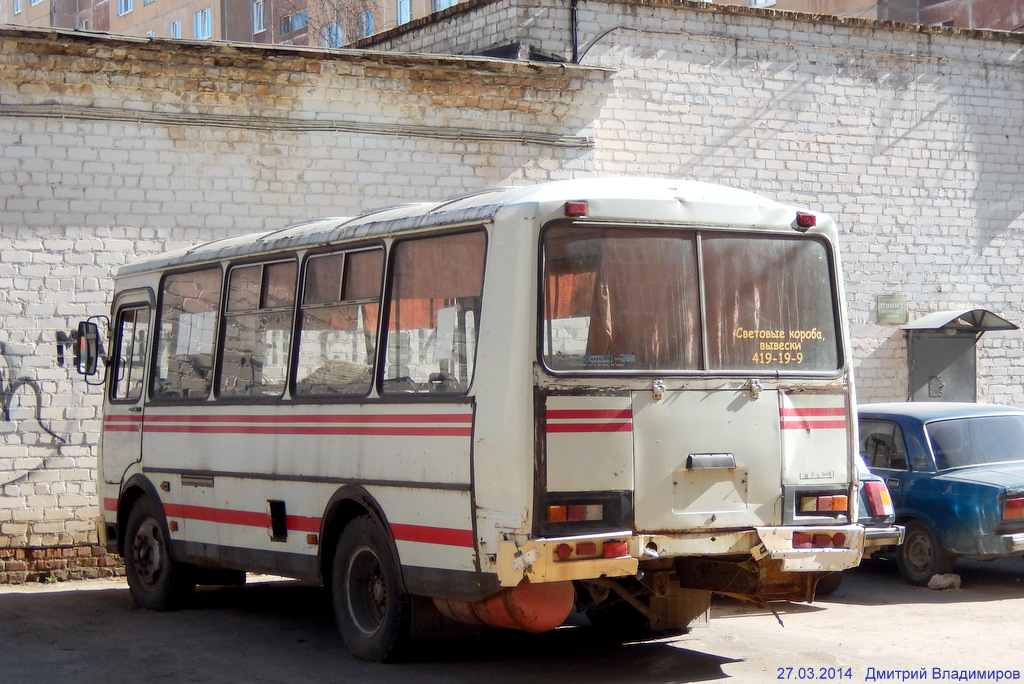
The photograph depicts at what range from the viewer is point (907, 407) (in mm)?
12102

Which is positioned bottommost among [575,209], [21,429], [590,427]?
[590,427]

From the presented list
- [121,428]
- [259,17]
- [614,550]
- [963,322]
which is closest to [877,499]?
[614,550]

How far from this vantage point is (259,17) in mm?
52594

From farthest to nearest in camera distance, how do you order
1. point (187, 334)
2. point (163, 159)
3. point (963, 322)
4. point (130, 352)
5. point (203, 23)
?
point (203, 23), point (963, 322), point (163, 159), point (130, 352), point (187, 334)

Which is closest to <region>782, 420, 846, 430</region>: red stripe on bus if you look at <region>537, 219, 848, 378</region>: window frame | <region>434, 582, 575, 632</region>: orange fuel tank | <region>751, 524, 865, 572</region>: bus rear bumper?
<region>537, 219, 848, 378</region>: window frame

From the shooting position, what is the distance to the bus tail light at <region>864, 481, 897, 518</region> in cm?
980

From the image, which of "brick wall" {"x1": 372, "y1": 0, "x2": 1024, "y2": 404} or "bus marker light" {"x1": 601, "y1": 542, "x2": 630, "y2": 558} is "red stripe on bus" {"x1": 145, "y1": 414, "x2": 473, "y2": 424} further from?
"brick wall" {"x1": 372, "y1": 0, "x2": 1024, "y2": 404}

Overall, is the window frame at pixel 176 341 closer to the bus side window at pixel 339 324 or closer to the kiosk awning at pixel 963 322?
the bus side window at pixel 339 324

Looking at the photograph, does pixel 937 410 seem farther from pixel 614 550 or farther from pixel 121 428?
pixel 121 428

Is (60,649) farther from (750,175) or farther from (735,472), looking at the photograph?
(750,175)

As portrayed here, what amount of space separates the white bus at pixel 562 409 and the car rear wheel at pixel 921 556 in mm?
3337

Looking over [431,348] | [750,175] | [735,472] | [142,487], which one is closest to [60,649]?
[142,487]

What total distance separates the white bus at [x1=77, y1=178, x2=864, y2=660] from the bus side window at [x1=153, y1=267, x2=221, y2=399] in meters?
1.09

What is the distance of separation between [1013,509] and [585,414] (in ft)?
16.5
